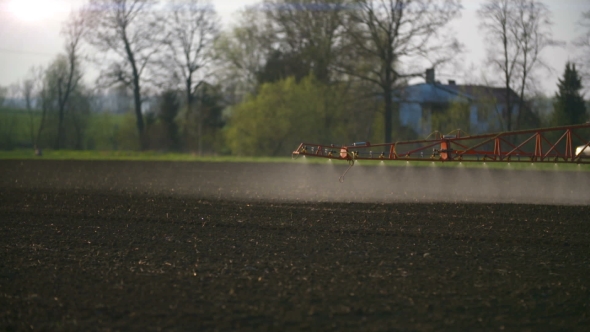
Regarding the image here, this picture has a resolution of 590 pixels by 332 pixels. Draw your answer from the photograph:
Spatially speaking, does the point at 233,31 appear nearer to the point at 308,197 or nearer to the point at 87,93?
the point at 87,93

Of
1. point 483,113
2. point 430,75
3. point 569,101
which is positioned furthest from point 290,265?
point 430,75

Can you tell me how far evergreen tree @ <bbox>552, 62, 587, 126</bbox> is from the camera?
120ft

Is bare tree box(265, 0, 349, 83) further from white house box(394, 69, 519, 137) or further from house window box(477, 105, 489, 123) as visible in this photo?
house window box(477, 105, 489, 123)

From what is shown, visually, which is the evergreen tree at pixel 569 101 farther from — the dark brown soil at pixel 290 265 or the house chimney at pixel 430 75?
the dark brown soil at pixel 290 265

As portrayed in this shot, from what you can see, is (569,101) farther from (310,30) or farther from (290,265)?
(290,265)

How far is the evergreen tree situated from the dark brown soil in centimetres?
1833

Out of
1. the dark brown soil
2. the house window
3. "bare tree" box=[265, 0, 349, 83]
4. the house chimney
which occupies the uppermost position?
"bare tree" box=[265, 0, 349, 83]

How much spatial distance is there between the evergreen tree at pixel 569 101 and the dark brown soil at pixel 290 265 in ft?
60.1

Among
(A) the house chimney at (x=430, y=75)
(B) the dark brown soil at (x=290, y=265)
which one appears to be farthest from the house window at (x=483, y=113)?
(B) the dark brown soil at (x=290, y=265)

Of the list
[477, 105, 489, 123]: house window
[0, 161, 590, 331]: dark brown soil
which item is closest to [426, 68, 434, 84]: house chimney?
[477, 105, 489, 123]: house window

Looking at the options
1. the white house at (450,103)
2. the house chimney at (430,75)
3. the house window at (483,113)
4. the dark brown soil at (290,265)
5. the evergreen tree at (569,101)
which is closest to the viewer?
the dark brown soil at (290,265)

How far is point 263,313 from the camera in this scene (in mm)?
8258

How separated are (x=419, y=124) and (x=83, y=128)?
31.6m

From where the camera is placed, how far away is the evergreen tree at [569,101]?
3669cm
